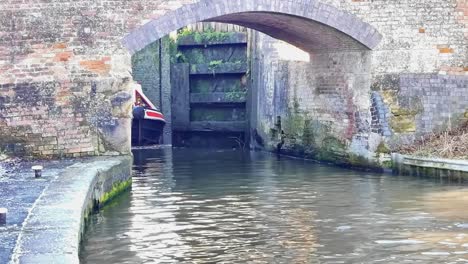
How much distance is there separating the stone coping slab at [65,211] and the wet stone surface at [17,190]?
0.23 feet

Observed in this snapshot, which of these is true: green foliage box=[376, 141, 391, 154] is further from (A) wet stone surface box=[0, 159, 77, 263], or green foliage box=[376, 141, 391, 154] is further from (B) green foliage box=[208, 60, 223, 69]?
(B) green foliage box=[208, 60, 223, 69]

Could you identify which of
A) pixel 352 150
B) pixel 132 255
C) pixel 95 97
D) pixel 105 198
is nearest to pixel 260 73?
pixel 352 150

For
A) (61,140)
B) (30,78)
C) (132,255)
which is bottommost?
(132,255)

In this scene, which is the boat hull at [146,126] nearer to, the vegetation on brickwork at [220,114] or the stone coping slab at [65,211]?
the vegetation on brickwork at [220,114]

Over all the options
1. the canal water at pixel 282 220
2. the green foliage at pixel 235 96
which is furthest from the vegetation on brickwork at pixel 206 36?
the canal water at pixel 282 220

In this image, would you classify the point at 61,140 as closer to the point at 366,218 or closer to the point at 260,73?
the point at 366,218

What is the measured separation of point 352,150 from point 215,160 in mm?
3860

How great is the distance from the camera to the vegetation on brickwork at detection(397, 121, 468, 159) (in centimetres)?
1533

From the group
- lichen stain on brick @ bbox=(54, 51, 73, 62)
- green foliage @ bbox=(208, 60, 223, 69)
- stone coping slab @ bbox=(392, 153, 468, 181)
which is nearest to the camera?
lichen stain on brick @ bbox=(54, 51, 73, 62)

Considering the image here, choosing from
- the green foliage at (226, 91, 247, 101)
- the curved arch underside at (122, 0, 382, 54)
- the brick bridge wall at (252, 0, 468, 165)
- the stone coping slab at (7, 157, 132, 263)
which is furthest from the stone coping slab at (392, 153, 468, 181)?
the green foliage at (226, 91, 247, 101)

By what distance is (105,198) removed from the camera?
12.7m

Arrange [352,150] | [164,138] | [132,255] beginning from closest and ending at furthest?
[132,255]
[352,150]
[164,138]

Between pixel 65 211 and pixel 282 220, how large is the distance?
319cm

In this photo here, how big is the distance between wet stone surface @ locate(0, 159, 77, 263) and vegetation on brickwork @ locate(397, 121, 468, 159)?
584cm
